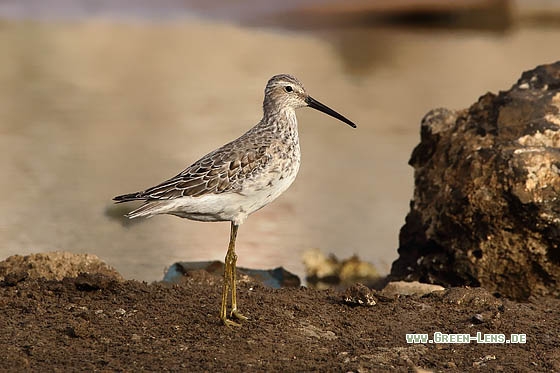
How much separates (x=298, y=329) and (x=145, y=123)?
8.99 m

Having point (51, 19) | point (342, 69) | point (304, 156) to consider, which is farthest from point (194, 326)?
point (51, 19)

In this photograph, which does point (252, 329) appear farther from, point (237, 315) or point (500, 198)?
point (500, 198)

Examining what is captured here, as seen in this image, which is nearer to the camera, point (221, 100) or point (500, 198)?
point (500, 198)

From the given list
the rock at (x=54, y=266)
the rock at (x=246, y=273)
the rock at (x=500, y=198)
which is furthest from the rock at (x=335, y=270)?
the rock at (x=54, y=266)

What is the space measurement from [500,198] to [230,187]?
96.4 inches

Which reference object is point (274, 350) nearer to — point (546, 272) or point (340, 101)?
point (546, 272)

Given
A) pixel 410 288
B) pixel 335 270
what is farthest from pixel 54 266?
pixel 335 270

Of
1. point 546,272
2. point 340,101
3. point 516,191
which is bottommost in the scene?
point 546,272

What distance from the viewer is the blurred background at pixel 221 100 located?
37.5 feet

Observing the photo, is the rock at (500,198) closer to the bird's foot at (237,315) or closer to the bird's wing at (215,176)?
the bird's wing at (215,176)

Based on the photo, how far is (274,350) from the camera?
6754 mm

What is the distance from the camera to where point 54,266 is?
8.49 m

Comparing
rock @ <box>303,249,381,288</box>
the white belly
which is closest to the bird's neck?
the white belly

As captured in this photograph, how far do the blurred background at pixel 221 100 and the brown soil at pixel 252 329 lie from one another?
2.63 meters
